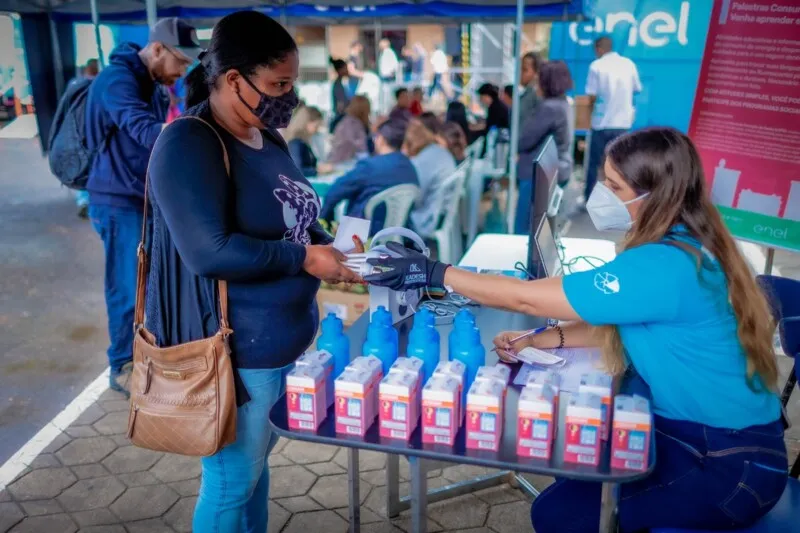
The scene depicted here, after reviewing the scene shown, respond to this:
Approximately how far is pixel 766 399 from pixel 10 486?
2780mm

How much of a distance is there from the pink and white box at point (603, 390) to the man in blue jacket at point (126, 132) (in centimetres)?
227

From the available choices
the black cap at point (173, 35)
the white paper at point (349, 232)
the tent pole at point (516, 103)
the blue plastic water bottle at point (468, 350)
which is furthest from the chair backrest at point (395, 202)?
the blue plastic water bottle at point (468, 350)

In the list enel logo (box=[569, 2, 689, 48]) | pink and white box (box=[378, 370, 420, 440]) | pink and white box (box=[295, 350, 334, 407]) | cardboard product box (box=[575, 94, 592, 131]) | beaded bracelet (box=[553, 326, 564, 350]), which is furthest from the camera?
cardboard product box (box=[575, 94, 592, 131])

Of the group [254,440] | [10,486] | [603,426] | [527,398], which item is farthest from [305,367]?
[10,486]

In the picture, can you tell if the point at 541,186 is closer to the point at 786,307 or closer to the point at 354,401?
the point at 786,307

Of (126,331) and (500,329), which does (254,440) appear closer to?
(500,329)

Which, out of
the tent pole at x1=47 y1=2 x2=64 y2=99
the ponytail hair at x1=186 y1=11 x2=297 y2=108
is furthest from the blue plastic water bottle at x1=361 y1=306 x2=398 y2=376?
the tent pole at x1=47 y1=2 x2=64 y2=99

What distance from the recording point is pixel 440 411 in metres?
1.52

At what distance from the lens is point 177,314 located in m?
1.73

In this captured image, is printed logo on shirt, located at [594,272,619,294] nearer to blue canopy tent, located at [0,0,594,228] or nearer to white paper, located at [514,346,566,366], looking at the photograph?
white paper, located at [514,346,566,366]

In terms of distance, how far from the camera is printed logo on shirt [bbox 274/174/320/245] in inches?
69.9

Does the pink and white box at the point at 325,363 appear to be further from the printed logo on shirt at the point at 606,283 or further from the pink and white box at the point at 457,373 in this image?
the printed logo on shirt at the point at 606,283

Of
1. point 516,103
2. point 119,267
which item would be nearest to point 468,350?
point 119,267

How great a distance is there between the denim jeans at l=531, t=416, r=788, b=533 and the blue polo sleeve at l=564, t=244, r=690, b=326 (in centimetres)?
32
